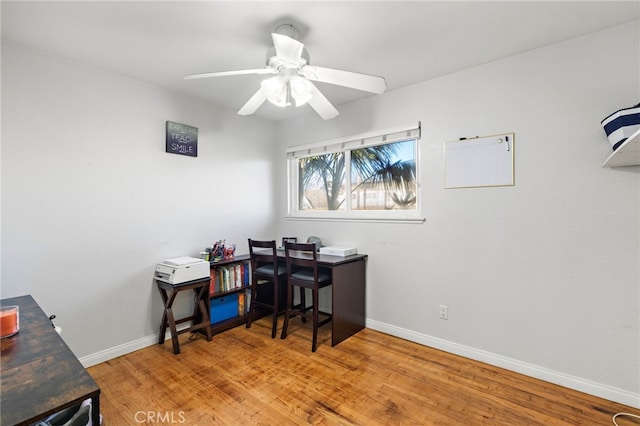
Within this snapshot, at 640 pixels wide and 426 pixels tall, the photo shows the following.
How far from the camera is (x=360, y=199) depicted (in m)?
3.20

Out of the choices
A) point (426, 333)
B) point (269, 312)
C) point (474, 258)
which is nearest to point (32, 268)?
point (269, 312)

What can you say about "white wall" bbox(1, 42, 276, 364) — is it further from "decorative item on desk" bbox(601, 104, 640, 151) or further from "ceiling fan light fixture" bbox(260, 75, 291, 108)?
"decorative item on desk" bbox(601, 104, 640, 151)

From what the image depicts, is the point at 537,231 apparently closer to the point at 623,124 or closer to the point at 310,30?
the point at 623,124

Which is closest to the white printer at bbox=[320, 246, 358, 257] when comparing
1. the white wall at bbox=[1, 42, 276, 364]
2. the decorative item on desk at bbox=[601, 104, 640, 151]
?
the white wall at bbox=[1, 42, 276, 364]

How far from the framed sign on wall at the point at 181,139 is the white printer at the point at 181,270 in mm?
1038

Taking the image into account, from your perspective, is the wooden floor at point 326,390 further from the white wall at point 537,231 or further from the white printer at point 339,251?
the white printer at point 339,251

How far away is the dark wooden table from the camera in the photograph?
8.12 feet

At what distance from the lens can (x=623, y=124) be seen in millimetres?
1595

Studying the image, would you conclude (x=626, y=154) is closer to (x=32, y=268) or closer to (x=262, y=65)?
(x=262, y=65)

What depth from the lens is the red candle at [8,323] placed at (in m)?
1.21

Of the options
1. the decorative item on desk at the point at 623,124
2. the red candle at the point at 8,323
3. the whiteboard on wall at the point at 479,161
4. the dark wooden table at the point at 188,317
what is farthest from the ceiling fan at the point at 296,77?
the dark wooden table at the point at 188,317

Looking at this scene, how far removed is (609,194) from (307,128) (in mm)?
2729

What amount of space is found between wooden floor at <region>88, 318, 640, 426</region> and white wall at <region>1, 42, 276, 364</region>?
54 centimetres

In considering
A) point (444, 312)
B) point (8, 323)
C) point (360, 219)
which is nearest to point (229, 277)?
point (360, 219)
